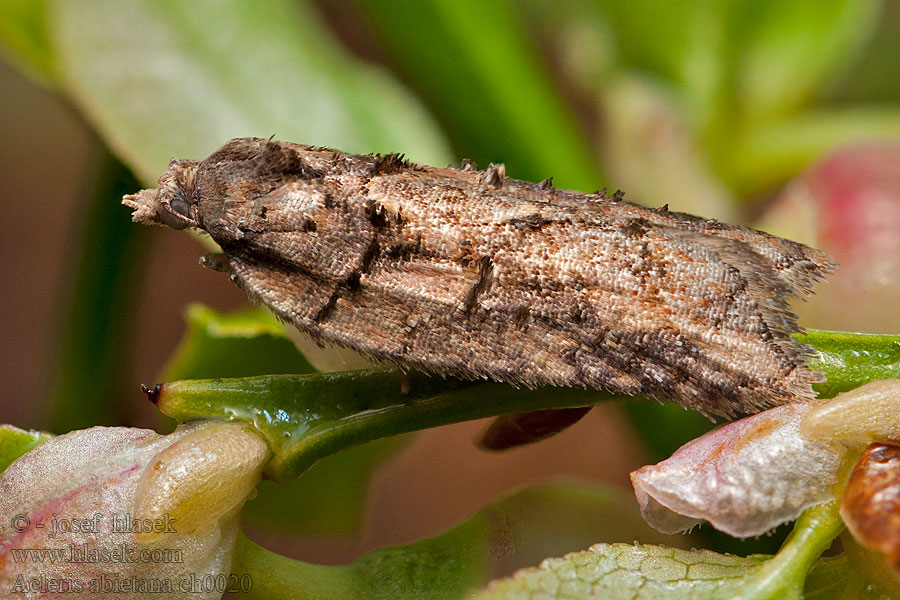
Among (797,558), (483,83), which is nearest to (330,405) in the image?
(797,558)

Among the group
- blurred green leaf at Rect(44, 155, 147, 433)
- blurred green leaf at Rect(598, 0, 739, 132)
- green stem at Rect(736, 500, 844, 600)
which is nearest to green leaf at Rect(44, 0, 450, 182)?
blurred green leaf at Rect(44, 155, 147, 433)

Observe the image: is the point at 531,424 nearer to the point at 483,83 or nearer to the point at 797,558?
the point at 797,558

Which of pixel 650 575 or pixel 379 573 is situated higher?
pixel 650 575

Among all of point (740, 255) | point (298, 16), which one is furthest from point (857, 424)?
point (298, 16)

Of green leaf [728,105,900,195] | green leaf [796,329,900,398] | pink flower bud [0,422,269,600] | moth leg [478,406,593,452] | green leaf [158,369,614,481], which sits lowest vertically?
pink flower bud [0,422,269,600]

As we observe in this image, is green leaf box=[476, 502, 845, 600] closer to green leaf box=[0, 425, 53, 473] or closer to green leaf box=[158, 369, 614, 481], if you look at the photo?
green leaf box=[158, 369, 614, 481]

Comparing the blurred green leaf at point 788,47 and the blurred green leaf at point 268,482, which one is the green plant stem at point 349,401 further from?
the blurred green leaf at point 788,47
